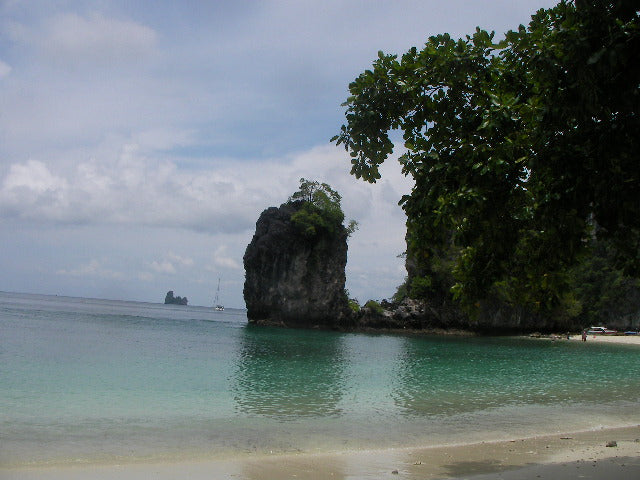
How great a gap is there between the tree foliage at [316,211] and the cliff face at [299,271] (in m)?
0.93

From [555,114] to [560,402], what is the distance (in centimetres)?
1206

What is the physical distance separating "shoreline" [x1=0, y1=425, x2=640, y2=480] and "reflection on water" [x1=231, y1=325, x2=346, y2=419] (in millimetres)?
3800

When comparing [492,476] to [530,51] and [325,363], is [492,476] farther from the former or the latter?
[325,363]

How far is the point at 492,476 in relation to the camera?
668cm

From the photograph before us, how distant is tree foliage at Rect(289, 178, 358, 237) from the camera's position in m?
58.8

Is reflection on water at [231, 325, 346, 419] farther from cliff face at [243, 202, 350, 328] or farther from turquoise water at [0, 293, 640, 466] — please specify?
cliff face at [243, 202, 350, 328]

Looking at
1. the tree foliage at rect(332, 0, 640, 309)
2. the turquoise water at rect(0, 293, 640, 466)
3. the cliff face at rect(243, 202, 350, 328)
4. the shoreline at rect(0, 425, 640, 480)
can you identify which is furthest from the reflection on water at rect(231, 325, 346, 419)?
the cliff face at rect(243, 202, 350, 328)

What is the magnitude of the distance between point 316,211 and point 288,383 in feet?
144

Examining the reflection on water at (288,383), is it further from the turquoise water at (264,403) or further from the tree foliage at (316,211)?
the tree foliage at (316,211)

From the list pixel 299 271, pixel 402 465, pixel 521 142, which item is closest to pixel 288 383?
pixel 402 465

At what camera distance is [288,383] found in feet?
56.2

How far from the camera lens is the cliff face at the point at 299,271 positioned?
59.7m

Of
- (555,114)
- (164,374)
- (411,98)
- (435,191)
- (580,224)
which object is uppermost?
(411,98)

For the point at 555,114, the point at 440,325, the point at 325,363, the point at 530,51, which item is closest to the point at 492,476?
the point at 555,114
